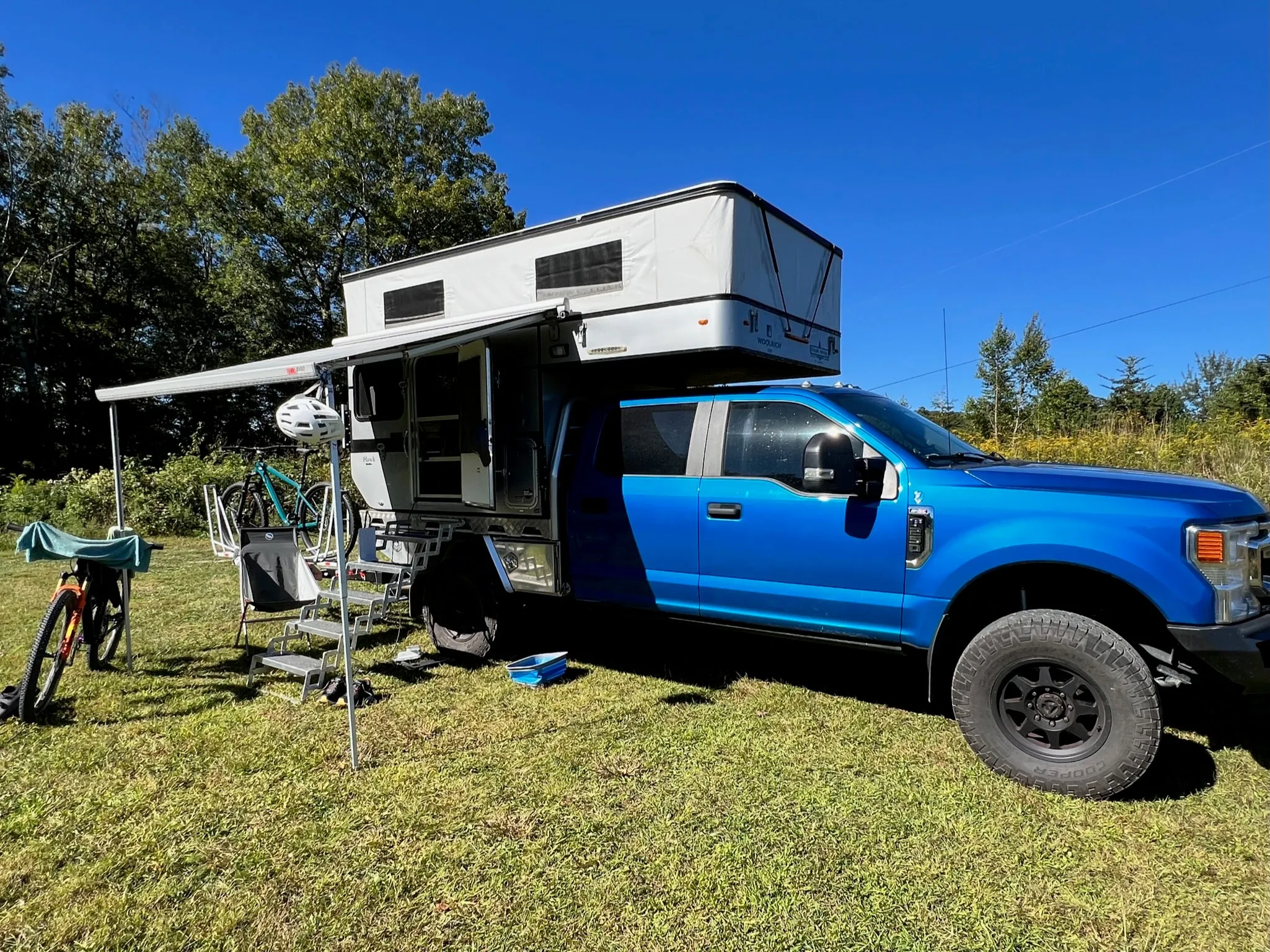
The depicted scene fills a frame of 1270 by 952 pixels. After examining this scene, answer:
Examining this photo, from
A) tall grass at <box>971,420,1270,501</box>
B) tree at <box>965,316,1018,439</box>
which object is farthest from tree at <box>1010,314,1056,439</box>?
tall grass at <box>971,420,1270,501</box>

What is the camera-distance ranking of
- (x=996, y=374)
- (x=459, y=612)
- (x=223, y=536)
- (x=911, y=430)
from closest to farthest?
(x=911, y=430) < (x=459, y=612) < (x=223, y=536) < (x=996, y=374)

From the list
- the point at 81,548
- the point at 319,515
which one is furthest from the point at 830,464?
the point at 319,515

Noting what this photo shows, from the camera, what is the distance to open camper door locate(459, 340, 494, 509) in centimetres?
487

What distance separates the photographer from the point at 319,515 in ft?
31.3

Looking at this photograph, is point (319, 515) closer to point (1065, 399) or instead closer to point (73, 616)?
point (73, 616)

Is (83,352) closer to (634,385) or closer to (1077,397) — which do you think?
(634,385)

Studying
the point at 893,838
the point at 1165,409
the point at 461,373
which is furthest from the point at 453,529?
the point at 1165,409

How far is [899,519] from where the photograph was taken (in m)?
3.65

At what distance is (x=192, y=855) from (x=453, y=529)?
2888 millimetres

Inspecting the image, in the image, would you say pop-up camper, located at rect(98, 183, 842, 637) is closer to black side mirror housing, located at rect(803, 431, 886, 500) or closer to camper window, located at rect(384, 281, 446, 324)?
camper window, located at rect(384, 281, 446, 324)

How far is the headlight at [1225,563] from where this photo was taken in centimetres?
295

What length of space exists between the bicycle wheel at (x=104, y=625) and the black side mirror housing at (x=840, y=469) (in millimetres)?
4624

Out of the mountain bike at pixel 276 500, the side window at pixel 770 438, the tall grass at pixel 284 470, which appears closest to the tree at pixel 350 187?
the tall grass at pixel 284 470

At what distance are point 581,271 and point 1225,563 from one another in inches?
156
